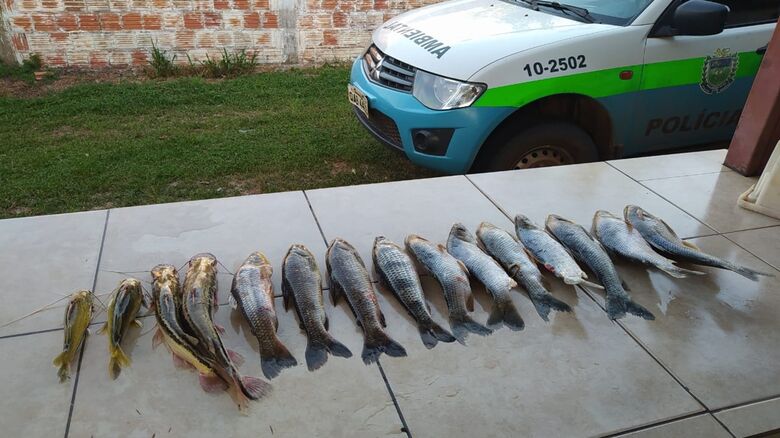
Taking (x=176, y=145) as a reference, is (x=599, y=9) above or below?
above

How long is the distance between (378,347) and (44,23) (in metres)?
8.50

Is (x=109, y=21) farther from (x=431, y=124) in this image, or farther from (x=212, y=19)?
(x=431, y=124)

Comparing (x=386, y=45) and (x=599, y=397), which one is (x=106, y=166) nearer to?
(x=386, y=45)

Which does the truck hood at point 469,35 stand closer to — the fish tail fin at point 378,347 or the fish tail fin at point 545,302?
the fish tail fin at point 545,302

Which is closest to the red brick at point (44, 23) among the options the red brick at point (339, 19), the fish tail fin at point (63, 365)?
the red brick at point (339, 19)

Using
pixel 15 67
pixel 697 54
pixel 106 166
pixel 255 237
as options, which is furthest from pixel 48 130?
pixel 697 54

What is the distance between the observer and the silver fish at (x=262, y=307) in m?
2.44

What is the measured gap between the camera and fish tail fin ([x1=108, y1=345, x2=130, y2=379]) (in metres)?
2.37

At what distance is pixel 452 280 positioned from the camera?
2.87 meters

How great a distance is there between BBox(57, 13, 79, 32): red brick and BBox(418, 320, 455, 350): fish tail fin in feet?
27.2

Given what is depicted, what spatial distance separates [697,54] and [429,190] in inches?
109

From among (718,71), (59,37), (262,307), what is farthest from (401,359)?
(59,37)

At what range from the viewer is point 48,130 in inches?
268

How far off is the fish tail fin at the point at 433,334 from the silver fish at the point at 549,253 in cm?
73
